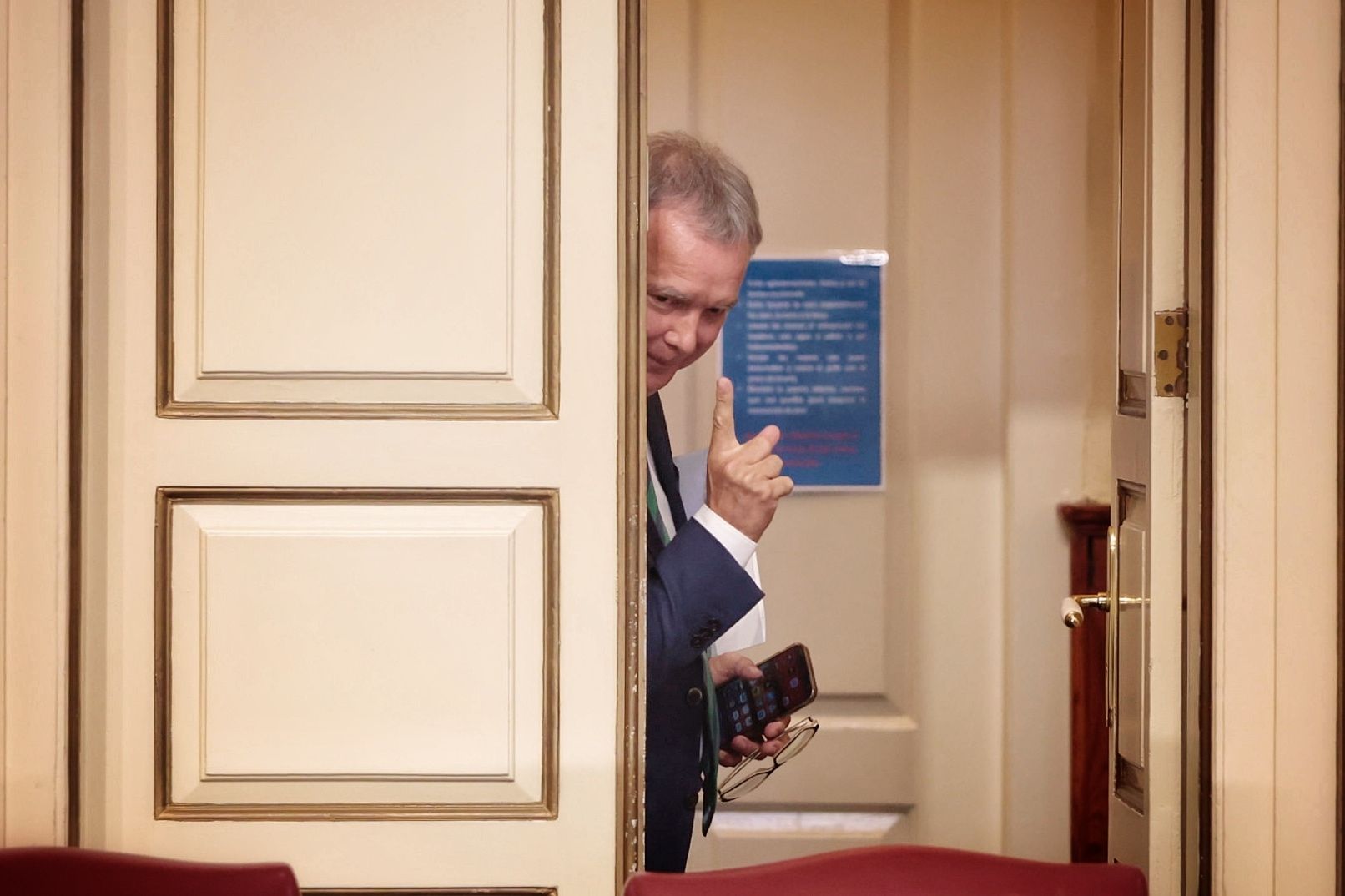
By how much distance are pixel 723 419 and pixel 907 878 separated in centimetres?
127

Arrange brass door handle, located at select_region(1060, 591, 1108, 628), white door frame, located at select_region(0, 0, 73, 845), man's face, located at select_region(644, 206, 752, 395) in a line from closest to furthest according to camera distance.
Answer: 1. white door frame, located at select_region(0, 0, 73, 845)
2. brass door handle, located at select_region(1060, 591, 1108, 628)
3. man's face, located at select_region(644, 206, 752, 395)

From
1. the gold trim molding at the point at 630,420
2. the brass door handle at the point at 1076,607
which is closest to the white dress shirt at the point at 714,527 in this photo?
the brass door handle at the point at 1076,607

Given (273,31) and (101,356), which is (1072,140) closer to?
(273,31)

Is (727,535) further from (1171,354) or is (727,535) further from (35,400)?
(35,400)

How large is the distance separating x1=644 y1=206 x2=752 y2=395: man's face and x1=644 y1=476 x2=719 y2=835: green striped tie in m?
0.29

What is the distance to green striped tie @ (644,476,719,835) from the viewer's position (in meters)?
2.21

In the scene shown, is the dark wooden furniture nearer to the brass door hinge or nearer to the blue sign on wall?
the blue sign on wall

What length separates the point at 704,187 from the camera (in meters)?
2.35

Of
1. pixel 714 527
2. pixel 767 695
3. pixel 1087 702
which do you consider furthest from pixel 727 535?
pixel 1087 702

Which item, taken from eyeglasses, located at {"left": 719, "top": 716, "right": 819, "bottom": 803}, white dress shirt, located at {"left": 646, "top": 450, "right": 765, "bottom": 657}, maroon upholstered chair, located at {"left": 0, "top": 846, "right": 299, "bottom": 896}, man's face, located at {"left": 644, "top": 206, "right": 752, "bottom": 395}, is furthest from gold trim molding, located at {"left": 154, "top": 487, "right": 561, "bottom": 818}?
eyeglasses, located at {"left": 719, "top": 716, "right": 819, "bottom": 803}

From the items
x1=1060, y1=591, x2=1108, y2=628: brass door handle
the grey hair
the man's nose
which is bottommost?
x1=1060, y1=591, x2=1108, y2=628: brass door handle

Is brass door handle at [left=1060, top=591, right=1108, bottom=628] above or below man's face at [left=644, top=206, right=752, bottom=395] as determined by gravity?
below

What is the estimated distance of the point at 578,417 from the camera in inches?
54.2

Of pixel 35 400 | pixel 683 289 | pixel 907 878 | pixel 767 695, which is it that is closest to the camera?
pixel 907 878
